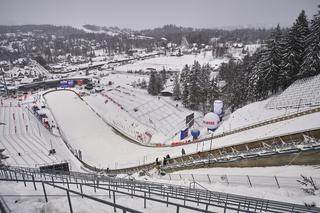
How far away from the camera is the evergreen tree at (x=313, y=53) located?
30.9 meters

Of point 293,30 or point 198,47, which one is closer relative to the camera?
point 293,30

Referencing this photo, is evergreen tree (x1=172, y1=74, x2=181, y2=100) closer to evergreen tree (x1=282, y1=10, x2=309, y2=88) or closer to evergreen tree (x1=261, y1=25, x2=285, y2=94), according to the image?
evergreen tree (x1=261, y1=25, x2=285, y2=94)

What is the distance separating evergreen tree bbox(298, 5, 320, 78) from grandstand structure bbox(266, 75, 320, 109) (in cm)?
115

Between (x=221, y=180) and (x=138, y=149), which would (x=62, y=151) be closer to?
(x=138, y=149)

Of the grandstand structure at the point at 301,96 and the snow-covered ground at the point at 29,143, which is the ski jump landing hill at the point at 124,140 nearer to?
the snow-covered ground at the point at 29,143

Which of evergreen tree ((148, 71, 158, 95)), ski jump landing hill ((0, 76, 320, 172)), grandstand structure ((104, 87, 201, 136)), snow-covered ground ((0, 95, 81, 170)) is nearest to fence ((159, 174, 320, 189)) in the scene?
ski jump landing hill ((0, 76, 320, 172))

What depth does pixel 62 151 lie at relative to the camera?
1404 inches

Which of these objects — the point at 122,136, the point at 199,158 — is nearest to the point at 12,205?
the point at 199,158

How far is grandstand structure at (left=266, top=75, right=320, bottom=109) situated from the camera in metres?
28.9

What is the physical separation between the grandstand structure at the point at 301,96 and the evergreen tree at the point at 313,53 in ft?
3.78

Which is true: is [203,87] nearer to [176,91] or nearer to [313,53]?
[176,91]

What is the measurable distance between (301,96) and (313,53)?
6433 mm

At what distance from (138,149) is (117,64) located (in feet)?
348

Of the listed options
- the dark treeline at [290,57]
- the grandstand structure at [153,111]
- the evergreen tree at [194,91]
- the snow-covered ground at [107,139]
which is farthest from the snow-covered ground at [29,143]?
the dark treeline at [290,57]
